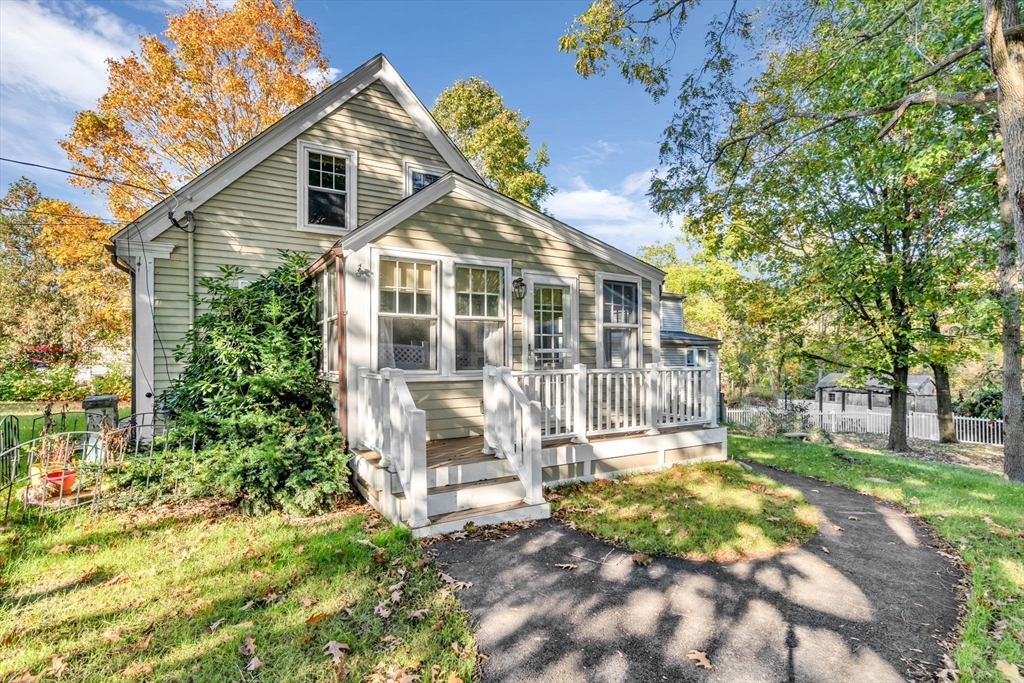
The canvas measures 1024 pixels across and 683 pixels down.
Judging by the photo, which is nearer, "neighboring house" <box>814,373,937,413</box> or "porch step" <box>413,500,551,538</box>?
"porch step" <box>413,500,551,538</box>

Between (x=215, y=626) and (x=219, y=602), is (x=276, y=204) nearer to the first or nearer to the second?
(x=219, y=602)

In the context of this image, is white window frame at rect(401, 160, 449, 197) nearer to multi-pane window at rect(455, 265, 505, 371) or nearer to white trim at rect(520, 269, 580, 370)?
multi-pane window at rect(455, 265, 505, 371)

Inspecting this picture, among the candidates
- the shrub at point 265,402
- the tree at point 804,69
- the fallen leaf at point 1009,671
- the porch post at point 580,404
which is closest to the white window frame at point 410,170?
the shrub at point 265,402

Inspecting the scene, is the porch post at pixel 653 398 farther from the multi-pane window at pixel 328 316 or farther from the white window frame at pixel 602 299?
the multi-pane window at pixel 328 316

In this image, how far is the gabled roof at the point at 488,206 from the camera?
5.54 meters

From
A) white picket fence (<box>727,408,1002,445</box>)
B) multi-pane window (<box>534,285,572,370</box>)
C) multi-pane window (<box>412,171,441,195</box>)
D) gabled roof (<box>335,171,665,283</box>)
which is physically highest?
multi-pane window (<box>412,171,441,195</box>)

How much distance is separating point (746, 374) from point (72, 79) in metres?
39.4

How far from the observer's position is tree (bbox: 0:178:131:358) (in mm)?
18125

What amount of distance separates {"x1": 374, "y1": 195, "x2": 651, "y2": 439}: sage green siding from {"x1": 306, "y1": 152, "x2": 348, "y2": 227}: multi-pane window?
3471 mm

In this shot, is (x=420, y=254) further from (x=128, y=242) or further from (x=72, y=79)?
(x=72, y=79)

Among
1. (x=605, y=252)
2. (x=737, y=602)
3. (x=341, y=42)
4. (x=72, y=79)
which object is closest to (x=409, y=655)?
(x=737, y=602)

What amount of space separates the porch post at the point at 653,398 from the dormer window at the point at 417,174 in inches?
236

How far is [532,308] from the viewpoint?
22.6 feet

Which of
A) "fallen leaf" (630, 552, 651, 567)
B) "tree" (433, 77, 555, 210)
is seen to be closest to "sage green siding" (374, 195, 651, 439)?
"fallen leaf" (630, 552, 651, 567)
